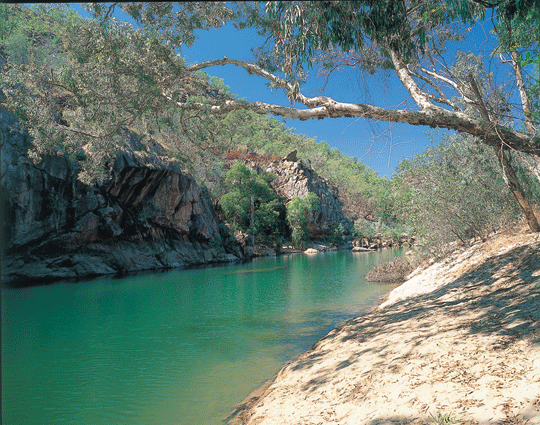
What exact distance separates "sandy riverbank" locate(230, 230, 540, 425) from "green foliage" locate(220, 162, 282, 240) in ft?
107

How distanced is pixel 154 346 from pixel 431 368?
239 inches

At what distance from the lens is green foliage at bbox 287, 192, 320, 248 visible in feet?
Answer: 145

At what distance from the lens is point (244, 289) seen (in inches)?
626

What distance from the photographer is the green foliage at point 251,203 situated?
131 ft

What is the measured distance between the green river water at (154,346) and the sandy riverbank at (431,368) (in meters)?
1.08

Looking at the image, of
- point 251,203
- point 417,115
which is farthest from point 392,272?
point 251,203

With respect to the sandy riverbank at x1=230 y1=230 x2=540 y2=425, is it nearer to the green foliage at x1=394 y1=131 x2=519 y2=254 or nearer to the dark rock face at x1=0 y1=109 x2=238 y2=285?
the green foliage at x1=394 y1=131 x2=519 y2=254

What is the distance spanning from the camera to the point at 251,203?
42.3 m

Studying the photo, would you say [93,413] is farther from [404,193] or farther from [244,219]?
[244,219]

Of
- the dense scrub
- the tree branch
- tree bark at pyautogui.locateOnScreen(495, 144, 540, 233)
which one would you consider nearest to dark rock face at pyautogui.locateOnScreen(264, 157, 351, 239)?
the dense scrub

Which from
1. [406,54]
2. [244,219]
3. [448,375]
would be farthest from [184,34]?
[244,219]

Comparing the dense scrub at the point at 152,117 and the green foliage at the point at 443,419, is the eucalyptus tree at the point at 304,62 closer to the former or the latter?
the dense scrub at the point at 152,117

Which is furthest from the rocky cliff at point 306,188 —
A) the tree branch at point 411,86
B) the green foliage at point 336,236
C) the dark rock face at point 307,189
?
the tree branch at point 411,86

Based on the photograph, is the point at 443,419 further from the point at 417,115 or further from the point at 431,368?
the point at 417,115
